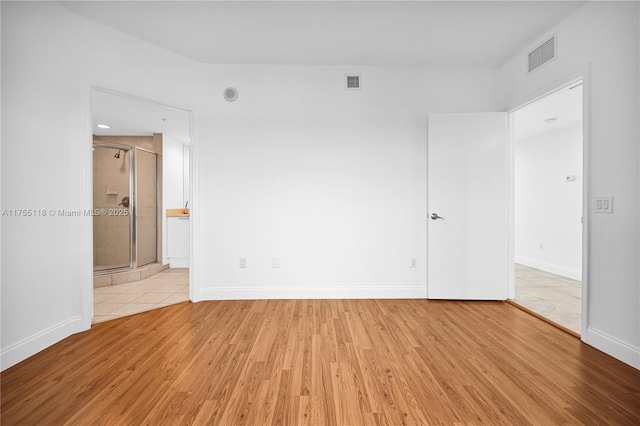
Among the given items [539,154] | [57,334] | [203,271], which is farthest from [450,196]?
[57,334]

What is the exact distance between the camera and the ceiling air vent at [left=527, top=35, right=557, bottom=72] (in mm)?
2438

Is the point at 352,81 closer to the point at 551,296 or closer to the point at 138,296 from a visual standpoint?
the point at 551,296

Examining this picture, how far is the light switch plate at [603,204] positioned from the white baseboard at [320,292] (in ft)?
5.47

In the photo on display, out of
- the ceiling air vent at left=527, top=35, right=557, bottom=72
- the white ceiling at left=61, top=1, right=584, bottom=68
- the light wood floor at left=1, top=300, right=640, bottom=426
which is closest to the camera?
the light wood floor at left=1, top=300, right=640, bottom=426

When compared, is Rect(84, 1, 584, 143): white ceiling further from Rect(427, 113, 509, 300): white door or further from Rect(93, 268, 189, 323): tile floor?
Rect(93, 268, 189, 323): tile floor

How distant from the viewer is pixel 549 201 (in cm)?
476

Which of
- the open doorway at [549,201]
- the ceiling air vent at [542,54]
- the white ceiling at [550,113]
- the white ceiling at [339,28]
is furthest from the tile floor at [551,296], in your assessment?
the white ceiling at [339,28]

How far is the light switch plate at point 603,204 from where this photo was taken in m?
1.97

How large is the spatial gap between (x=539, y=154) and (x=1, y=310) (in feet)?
23.2

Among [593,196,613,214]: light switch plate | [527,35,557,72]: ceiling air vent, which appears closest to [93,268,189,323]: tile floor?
[593,196,613,214]: light switch plate

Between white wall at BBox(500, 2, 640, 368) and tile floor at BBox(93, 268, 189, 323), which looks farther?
tile floor at BBox(93, 268, 189, 323)

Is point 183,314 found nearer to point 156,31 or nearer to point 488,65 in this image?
point 156,31

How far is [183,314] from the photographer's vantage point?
2.67m

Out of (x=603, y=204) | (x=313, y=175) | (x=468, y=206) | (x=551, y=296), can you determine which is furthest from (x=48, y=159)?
(x=551, y=296)
